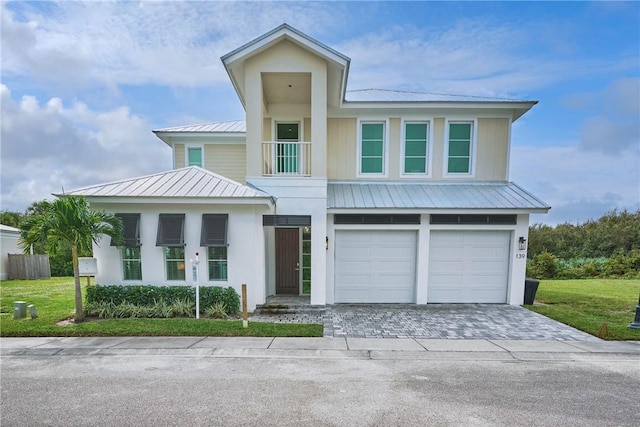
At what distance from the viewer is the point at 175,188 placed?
311 inches

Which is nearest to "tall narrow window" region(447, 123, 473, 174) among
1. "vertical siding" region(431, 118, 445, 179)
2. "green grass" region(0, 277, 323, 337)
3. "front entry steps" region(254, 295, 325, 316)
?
"vertical siding" region(431, 118, 445, 179)

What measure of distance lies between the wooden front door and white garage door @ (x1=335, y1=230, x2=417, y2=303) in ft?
5.06

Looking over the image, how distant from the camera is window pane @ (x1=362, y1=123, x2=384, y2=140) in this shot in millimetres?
10070

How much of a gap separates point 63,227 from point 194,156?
19.1 feet

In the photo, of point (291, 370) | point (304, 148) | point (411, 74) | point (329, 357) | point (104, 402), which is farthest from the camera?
point (411, 74)

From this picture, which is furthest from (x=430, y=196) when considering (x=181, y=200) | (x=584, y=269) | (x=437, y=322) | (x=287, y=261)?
(x=584, y=269)

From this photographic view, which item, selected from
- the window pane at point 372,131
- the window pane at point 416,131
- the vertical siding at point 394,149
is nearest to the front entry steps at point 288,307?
the vertical siding at point 394,149

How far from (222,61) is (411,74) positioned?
477 inches

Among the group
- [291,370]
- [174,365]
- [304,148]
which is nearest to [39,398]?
[174,365]

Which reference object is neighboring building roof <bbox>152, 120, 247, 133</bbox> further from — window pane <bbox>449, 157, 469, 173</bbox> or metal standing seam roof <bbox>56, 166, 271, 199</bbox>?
window pane <bbox>449, 157, 469, 173</bbox>

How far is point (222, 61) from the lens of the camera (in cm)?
823

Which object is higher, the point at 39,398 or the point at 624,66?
the point at 624,66

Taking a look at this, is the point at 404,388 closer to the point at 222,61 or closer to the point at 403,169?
the point at 403,169

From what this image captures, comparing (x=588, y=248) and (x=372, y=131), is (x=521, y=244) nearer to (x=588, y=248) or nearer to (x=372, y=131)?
(x=372, y=131)
